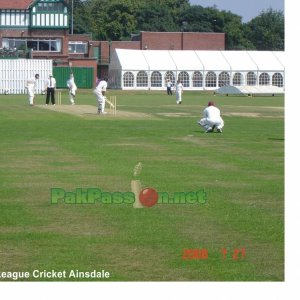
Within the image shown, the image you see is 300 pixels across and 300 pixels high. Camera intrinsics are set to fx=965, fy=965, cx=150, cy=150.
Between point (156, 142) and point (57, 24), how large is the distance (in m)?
52.3

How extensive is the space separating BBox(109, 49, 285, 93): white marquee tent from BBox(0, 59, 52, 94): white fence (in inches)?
240

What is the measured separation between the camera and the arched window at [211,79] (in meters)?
84.3

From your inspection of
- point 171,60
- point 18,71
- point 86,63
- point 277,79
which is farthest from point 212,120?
point 86,63

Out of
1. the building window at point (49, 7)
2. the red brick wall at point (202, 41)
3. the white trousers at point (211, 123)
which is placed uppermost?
the building window at point (49, 7)

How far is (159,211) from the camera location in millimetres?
11469

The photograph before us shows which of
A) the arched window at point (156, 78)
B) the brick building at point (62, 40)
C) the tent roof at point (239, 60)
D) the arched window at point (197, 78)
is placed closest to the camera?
the brick building at point (62, 40)

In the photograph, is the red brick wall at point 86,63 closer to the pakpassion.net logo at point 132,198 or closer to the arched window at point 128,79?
the arched window at point 128,79

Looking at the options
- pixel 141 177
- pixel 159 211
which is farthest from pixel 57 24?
pixel 159 211

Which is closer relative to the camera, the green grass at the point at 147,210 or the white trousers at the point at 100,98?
the green grass at the point at 147,210

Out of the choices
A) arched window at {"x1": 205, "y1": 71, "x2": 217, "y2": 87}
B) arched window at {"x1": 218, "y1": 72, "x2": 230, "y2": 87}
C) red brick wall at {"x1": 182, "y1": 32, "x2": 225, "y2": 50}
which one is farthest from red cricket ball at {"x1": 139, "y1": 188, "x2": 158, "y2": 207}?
arched window at {"x1": 205, "y1": 71, "x2": 217, "y2": 87}

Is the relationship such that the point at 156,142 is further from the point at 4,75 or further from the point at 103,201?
the point at 4,75

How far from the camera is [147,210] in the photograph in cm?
1146

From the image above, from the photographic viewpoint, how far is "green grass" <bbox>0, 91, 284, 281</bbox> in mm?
9258

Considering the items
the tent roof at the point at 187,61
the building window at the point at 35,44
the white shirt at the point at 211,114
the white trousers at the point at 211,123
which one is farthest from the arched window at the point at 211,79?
the white shirt at the point at 211,114
